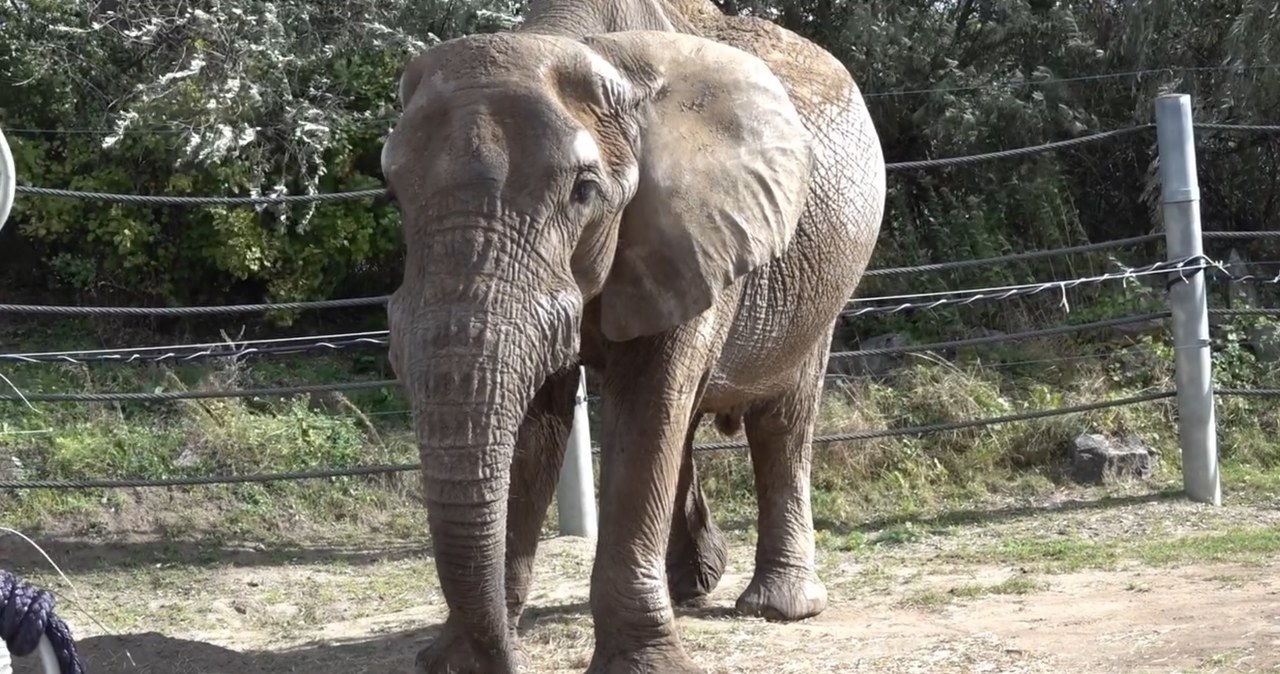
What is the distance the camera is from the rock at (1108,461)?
7910 millimetres

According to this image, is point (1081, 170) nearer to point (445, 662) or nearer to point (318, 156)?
point (318, 156)

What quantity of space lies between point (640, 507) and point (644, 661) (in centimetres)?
42

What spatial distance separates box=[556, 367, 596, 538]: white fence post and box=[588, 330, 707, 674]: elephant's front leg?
8.69ft

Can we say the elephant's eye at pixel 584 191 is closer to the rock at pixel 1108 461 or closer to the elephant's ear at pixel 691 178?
the elephant's ear at pixel 691 178

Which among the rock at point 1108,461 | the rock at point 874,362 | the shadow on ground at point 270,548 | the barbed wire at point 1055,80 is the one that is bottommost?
the shadow on ground at point 270,548

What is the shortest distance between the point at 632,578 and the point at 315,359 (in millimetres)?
5969

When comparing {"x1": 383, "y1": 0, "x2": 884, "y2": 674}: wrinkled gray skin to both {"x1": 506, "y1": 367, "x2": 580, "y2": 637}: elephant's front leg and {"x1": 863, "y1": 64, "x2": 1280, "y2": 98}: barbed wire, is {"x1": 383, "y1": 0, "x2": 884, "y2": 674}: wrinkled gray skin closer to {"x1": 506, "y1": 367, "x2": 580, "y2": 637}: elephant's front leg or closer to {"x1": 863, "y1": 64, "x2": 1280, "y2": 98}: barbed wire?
{"x1": 506, "y1": 367, "x2": 580, "y2": 637}: elephant's front leg

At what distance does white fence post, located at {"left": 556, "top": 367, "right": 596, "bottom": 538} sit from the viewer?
284 inches

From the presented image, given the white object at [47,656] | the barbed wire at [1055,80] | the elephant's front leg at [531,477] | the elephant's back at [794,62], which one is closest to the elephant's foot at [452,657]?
the elephant's front leg at [531,477]

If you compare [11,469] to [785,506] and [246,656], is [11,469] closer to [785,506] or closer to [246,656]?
[246,656]

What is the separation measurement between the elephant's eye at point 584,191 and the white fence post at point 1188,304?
166 inches

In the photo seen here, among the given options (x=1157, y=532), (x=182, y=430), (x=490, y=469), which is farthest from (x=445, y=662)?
(x=182, y=430)

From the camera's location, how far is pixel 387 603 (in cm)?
634

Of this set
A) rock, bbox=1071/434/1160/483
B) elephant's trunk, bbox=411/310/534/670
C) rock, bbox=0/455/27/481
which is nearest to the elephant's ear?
elephant's trunk, bbox=411/310/534/670
